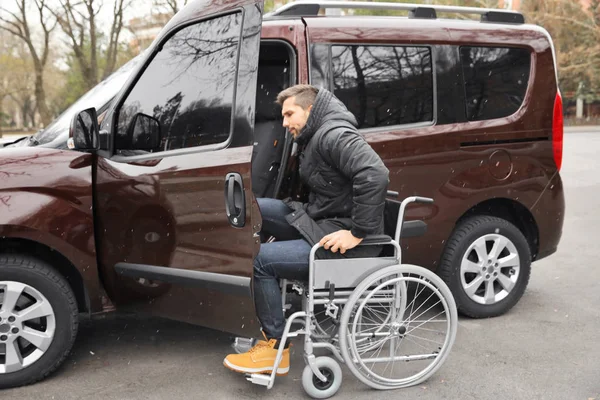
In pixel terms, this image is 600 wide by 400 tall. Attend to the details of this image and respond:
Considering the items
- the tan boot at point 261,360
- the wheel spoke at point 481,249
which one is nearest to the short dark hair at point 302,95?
the tan boot at point 261,360

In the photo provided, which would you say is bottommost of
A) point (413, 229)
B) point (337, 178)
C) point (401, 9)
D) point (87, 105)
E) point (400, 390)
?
point (400, 390)

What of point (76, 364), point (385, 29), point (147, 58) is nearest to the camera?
point (147, 58)

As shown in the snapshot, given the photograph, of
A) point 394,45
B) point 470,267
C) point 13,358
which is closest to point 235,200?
point 13,358

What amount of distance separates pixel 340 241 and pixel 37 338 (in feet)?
5.42

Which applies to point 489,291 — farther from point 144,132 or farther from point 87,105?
point 87,105

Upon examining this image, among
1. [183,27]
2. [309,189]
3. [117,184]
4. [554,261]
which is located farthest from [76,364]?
[554,261]

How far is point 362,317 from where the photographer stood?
11.5 ft

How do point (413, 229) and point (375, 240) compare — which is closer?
point (375, 240)

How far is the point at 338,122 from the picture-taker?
3.52 metres

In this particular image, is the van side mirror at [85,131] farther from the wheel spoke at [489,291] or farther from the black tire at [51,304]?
the wheel spoke at [489,291]

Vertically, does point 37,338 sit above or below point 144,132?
below

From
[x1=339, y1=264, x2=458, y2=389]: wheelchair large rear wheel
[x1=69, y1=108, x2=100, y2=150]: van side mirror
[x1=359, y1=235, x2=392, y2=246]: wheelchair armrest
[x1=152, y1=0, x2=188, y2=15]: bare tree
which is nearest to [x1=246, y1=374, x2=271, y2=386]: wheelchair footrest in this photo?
[x1=339, y1=264, x2=458, y2=389]: wheelchair large rear wheel

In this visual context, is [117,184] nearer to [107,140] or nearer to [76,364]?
[107,140]

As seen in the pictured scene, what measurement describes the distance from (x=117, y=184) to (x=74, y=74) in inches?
1615
